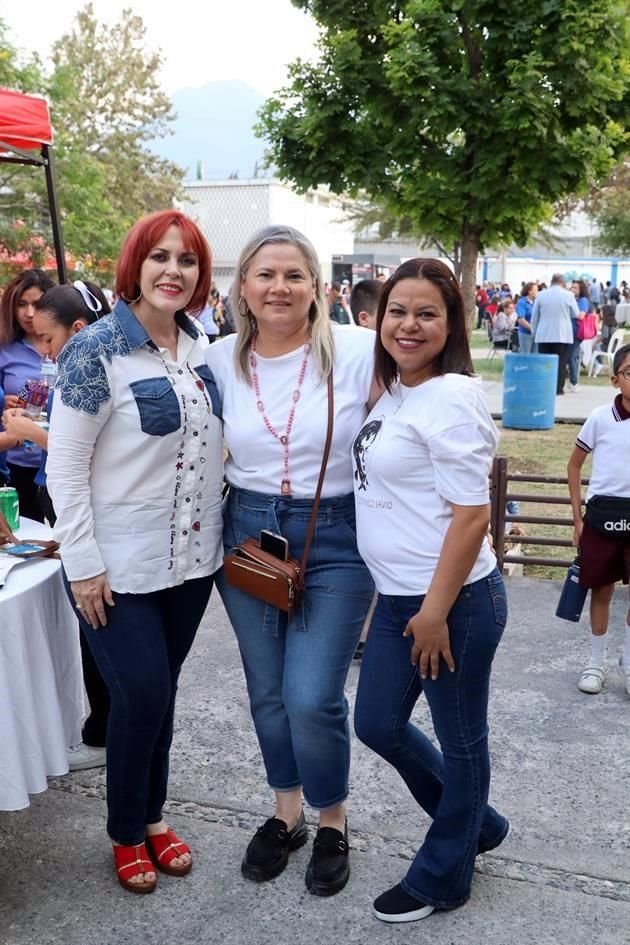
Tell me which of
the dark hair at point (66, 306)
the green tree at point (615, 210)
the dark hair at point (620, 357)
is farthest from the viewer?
the green tree at point (615, 210)

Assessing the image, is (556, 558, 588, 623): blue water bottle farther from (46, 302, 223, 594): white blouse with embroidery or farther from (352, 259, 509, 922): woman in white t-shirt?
(46, 302, 223, 594): white blouse with embroidery

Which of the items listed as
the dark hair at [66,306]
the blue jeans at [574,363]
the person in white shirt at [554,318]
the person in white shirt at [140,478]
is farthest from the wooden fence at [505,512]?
the blue jeans at [574,363]

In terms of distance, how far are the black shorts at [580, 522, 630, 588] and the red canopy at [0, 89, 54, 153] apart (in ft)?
13.6

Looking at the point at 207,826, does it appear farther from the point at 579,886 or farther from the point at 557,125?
the point at 557,125

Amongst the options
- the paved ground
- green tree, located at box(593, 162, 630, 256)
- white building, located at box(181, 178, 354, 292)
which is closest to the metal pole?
the paved ground

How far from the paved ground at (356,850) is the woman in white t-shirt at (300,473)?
242 mm

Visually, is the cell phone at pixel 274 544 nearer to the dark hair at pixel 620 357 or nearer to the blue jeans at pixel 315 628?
the blue jeans at pixel 315 628

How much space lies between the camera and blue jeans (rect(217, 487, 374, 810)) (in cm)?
262

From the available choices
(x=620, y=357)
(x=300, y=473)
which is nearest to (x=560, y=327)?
(x=620, y=357)

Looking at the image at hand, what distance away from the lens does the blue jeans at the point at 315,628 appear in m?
2.62

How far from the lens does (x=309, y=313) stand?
106 inches

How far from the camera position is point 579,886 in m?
2.80

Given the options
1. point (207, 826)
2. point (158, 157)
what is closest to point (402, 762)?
point (207, 826)

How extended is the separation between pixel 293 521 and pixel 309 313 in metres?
0.61
